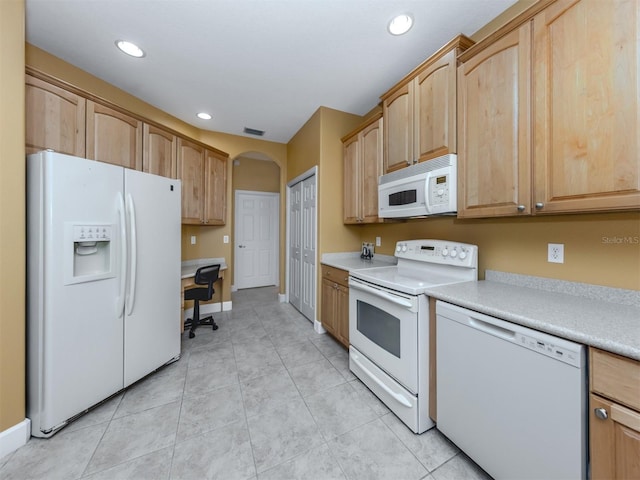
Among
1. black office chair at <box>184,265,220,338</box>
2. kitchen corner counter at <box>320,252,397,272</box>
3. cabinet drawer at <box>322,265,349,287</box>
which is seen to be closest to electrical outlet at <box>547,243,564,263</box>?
kitchen corner counter at <box>320,252,397,272</box>

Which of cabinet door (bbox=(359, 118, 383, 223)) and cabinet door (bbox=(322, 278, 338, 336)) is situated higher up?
cabinet door (bbox=(359, 118, 383, 223))

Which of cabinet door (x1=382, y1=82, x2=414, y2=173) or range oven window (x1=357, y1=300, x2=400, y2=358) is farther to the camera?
cabinet door (x1=382, y1=82, x2=414, y2=173)

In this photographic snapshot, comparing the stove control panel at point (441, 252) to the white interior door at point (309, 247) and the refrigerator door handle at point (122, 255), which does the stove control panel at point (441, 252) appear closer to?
the white interior door at point (309, 247)

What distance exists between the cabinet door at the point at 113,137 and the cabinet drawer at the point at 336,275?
2225mm

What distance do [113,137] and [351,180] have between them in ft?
7.77

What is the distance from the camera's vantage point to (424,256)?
6.59ft

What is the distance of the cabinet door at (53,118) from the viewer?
1690 mm

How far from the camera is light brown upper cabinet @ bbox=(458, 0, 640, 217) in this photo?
1.03m

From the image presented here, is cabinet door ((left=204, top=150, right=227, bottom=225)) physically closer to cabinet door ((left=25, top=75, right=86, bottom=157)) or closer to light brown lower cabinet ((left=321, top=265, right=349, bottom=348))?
cabinet door ((left=25, top=75, right=86, bottom=157))

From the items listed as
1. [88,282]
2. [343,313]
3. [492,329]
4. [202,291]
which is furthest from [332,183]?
[88,282]

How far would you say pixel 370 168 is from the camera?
261cm

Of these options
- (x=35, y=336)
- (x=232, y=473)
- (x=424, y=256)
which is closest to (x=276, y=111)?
(x=424, y=256)

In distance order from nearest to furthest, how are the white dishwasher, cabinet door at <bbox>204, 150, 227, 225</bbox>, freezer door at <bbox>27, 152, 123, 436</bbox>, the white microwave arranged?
1. the white dishwasher
2. freezer door at <bbox>27, 152, 123, 436</bbox>
3. the white microwave
4. cabinet door at <bbox>204, 150, 227, 225</bbox>

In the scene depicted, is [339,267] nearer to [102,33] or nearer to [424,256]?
[424,256]
